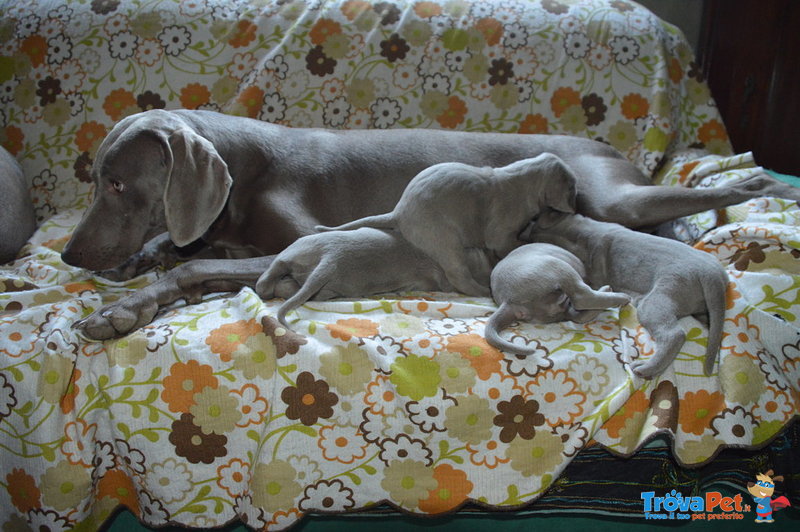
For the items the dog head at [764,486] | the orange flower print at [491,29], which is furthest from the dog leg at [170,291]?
the dog head at [764,486]

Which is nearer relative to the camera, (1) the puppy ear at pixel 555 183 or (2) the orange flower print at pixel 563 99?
(1) the puppy ear at pixel 555 183

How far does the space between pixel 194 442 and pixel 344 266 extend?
0.57 metres

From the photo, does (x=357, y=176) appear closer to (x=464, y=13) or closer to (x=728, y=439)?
(x=464, y=13)

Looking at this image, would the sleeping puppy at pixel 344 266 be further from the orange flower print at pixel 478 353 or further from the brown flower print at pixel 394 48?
the brown flower print at pixel 394 48

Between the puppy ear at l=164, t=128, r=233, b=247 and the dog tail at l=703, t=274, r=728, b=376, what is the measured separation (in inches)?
49.9

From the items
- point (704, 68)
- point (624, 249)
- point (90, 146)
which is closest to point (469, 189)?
point (624, 249)

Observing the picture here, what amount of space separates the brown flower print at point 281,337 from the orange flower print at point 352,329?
0.07m

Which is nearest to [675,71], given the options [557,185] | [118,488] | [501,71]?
[501,71]

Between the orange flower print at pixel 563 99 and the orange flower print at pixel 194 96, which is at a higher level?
the orange flower print at pixel 194 96

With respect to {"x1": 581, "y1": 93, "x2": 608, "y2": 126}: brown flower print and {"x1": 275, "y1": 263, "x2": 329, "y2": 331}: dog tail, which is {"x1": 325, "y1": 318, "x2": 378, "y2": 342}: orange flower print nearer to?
{"x1": 275, "y1": 263, "x2": 329, "y2": 331}: dog tail

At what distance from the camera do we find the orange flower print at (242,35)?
250 cm

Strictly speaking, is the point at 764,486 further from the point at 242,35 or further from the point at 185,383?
the point at 242,35

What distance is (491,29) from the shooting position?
252 cm

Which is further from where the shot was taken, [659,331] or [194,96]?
[194,96]
